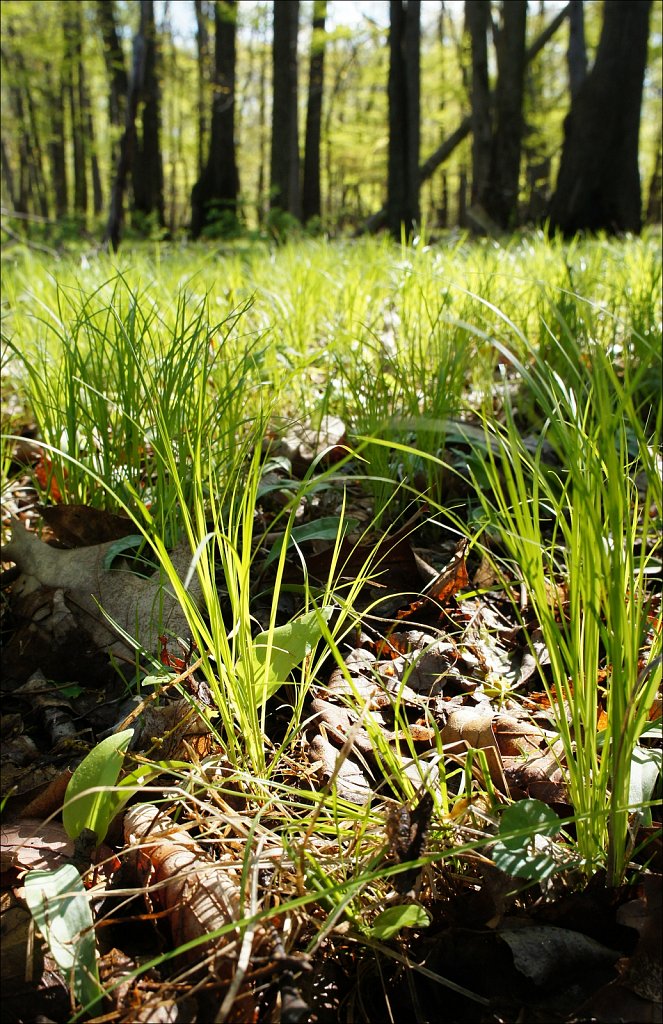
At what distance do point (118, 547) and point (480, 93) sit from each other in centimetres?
1019

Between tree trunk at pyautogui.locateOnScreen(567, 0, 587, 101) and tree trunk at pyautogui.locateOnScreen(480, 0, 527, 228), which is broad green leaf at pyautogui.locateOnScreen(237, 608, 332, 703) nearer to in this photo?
tree trunk at pyautogui.locateOnScreen(480, 0, 527, 228)

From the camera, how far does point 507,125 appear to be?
372 inches

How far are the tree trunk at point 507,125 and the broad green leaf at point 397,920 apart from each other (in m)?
9.76

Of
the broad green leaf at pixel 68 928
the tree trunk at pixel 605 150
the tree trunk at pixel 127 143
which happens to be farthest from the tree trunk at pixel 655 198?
the broad green leaf at pixel 68 928

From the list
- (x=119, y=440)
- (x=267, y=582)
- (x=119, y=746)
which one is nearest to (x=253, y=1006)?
(x=119, y=746)

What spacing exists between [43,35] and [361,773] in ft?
60.8

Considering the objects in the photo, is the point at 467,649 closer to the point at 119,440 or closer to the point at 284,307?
the point at 119,440

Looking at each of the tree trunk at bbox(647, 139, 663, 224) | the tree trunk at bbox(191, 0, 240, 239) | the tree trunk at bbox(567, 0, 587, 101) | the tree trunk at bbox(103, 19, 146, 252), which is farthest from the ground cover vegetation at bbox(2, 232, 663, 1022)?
the tree trunk at bbox(647, 139, 663, 224)

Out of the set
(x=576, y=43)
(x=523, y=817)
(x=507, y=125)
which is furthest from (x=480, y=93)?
(x=523, y=817)

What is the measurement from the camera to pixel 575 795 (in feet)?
2.57

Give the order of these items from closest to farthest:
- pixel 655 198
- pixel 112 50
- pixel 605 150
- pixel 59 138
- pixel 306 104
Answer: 1. pixel 605 150
2. pixel 112 50
3. pixel 306 104
4. pixel 655 198
5. pixel 59 138

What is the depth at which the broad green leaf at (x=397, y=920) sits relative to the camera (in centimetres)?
72

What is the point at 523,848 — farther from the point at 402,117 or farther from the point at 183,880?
the point at 402,117

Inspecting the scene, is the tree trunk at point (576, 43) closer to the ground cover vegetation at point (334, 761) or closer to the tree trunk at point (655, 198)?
the tree trunk at point (655, 198)
